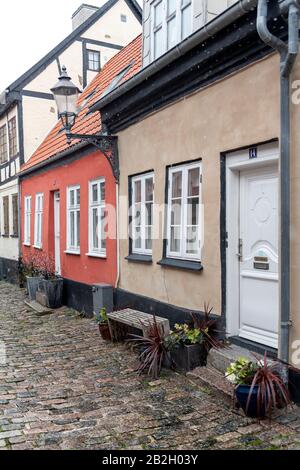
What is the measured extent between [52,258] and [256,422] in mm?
9078

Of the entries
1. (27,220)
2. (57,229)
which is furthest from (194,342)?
(27,220)

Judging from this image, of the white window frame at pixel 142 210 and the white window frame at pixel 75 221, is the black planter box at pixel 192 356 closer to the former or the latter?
the white window frame at pixel 142 210

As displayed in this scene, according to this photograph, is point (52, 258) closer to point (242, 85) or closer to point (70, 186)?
point (70, 186)

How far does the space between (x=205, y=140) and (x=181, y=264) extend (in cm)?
175

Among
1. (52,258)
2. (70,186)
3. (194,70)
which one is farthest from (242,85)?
(52,258)

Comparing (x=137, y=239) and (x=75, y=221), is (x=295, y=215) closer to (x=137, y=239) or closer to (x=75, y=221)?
(x=137, y=239)

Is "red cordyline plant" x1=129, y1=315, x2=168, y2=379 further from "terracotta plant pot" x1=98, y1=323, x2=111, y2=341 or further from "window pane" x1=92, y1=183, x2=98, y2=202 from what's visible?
"window pane" x1=92, y1=183, x2=98, y2=202

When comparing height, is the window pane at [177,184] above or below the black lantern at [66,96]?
below

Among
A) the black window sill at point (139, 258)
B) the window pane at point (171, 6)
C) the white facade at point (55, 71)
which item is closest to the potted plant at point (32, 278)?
the white facade at point (55, 71)

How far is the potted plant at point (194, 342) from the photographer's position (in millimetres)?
5598

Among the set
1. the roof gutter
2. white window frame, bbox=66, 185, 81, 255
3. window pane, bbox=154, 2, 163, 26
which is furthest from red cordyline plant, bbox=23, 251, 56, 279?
window pane, bbox=154, 2, 163, 26

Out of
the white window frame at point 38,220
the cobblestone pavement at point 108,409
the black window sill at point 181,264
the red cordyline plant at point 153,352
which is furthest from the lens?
the white window frame at point 38,220

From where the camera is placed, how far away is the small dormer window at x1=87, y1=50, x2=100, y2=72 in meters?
15.7

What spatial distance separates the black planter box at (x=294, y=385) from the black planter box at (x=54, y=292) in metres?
7.50
